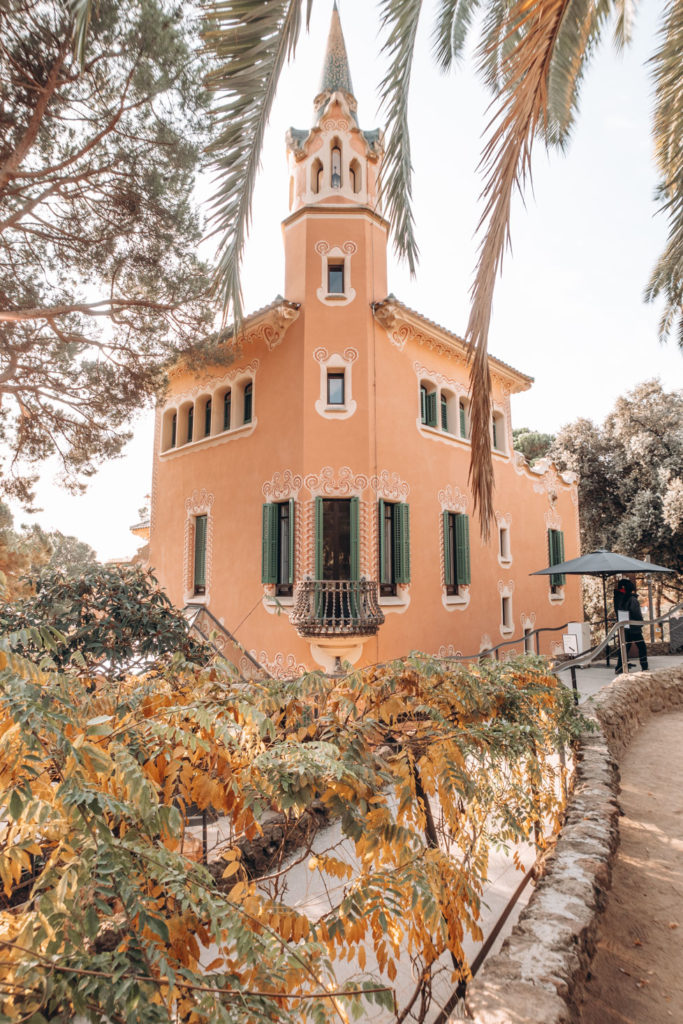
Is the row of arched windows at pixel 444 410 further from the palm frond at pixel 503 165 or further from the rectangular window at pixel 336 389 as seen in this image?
the palm frond at pixel 503 165

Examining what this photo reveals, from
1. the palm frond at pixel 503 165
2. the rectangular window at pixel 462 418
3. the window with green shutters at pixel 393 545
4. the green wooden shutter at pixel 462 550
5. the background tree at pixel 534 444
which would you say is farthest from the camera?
the background tree at pixel 534 444

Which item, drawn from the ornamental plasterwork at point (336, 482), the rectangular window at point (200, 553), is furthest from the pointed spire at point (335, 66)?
the rectangular window at point (200, 553)

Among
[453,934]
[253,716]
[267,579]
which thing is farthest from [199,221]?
[453,934]

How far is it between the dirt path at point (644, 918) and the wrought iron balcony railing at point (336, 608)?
5.12 metres

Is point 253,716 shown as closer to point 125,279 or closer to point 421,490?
point 125,279

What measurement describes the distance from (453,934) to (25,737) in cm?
176

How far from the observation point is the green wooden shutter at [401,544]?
11641 mm

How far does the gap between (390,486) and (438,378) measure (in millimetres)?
3484

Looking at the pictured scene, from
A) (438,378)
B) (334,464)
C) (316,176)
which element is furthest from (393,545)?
(316,176)

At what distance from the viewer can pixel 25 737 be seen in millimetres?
1301

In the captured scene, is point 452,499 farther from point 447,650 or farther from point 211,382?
point 211,382

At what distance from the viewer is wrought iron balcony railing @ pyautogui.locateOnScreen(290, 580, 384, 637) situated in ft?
33.4

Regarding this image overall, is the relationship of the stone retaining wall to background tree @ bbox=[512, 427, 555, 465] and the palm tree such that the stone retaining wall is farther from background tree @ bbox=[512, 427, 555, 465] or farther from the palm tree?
background tree @ bbox=[512, 427, 555, 465]

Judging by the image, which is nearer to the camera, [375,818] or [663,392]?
[375,818]
